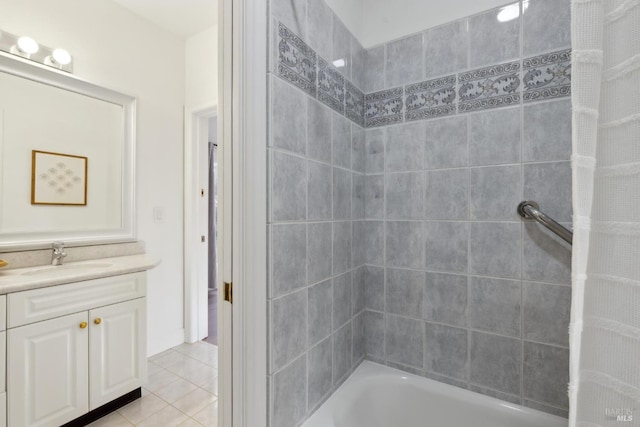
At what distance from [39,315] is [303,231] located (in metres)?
1.36

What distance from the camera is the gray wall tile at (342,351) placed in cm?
125

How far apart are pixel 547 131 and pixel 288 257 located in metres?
1.10

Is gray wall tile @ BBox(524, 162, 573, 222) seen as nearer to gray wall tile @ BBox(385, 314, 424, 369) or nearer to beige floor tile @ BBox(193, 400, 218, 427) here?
gray wall tile @ BBox(385, 314, 424, 369)

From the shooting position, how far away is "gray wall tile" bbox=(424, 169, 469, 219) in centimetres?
125

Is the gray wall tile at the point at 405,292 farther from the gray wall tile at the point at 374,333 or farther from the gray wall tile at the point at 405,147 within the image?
the gray wall tile at the point at 405,147

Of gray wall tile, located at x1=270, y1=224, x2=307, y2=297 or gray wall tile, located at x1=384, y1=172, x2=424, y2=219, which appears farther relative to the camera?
gray wall tile, located at x1=384, y1=172, x2=424, y2=219

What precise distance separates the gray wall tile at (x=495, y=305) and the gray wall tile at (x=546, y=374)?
3.6 inches

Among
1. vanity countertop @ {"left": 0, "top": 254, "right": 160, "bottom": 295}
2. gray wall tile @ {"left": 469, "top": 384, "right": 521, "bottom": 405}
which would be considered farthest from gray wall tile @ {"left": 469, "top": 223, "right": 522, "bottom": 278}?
vanity countertop @ {"left": 0, "top": 254, "right": 160, "bottom": 295}

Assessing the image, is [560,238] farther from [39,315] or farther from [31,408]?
[31,408]

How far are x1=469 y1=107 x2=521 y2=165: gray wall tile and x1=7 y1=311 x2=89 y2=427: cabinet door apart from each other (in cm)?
210

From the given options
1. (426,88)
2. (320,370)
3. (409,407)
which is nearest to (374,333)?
(409,407)

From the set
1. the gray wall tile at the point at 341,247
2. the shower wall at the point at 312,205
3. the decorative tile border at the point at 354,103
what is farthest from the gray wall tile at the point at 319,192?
the decorative tile border at the point at 354,103

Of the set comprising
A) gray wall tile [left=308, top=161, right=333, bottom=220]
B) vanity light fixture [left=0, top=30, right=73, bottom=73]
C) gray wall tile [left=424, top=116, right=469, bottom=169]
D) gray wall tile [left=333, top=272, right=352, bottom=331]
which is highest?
vanity light fixture [left=0, top=30, right=73, bottom=73]

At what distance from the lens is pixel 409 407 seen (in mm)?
1310
